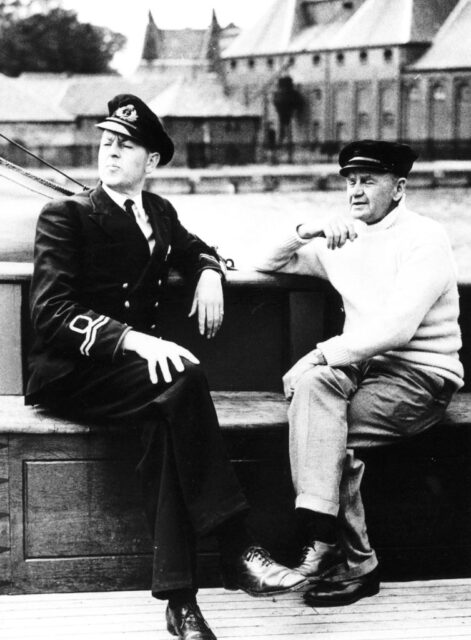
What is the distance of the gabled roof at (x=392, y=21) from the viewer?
4609mm

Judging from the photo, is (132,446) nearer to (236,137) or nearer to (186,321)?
(186,321)

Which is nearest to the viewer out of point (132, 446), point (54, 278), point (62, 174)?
point (54, 278)

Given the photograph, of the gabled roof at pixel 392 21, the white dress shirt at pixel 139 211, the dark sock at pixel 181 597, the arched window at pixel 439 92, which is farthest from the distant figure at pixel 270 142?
the dark sock at pixel 181 597

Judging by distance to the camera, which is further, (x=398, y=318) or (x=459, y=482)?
(x=459, y=482)

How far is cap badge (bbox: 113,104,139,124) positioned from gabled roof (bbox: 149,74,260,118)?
1588mm

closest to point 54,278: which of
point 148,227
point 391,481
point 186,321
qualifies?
point 148,227

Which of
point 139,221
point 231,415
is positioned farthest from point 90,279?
point 231,415

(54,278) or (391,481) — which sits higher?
(54,278)

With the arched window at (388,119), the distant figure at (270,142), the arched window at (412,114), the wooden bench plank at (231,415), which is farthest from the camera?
the arched window at (388,119)

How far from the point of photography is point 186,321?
11.5ft

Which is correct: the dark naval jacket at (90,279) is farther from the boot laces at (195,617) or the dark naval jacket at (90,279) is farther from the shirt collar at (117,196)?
the boot laces at (195,617)

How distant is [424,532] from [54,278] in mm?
1391

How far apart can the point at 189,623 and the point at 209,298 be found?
102 cm

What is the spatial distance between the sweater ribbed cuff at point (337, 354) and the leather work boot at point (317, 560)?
51 centimetres
